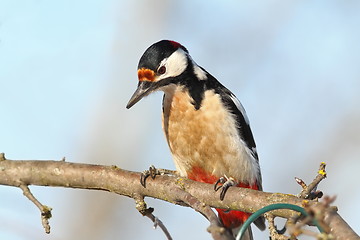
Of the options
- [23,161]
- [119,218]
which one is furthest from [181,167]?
[119,218]

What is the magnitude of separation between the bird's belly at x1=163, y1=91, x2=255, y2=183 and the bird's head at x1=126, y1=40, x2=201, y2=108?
18cm

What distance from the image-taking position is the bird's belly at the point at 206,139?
4.88 m

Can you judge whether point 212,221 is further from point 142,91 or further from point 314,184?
point 142,91

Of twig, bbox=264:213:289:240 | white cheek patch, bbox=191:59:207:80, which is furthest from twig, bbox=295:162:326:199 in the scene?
white cheek patch, bbox=191:59:207:80

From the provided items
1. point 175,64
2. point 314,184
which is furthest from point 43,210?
point 175,64

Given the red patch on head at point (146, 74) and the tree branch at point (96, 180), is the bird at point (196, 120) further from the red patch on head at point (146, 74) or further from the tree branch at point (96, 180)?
the tree branch at point (96, 180)

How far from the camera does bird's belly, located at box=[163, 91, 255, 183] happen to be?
192 inches

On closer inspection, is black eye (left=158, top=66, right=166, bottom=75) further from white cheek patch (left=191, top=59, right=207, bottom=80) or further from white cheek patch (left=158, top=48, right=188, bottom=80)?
white cheek patch (left=191, top=59, right=207, bottom=80)

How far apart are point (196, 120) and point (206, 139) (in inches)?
6.4

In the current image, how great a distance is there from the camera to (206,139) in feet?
16.0

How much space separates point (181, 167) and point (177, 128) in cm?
34

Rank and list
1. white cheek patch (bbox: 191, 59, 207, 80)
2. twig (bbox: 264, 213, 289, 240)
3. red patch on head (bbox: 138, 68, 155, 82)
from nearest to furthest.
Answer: twig (bbox: 264, 213, 289, 240), red patch on head (bbox: 138, 68, 155, 82), white cheek patch (bbox: 191, 59, 207, 80)

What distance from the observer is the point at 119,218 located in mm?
8273

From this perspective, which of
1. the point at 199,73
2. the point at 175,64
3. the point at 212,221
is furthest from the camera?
the point at 199,73
